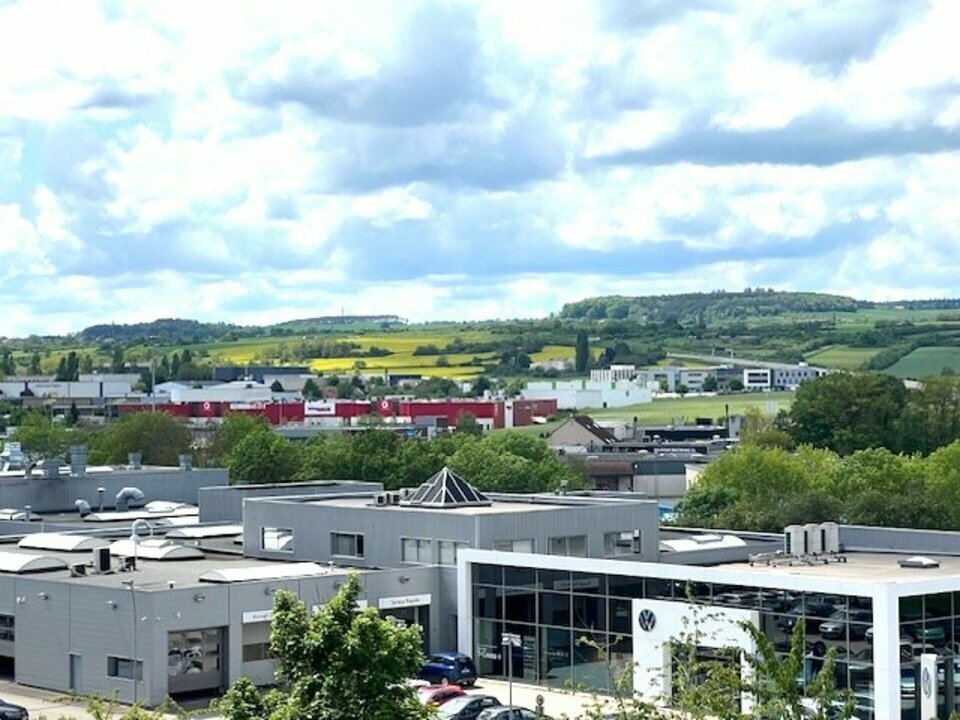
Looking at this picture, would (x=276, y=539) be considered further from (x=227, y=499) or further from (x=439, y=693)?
(x=439, y=693)

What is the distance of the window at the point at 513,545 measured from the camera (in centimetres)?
5906

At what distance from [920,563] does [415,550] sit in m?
15.4

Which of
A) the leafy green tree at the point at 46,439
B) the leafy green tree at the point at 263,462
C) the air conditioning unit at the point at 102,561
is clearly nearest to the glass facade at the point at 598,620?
the air conditioning unit at the point at 102,561

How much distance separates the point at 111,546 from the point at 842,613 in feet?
88.4

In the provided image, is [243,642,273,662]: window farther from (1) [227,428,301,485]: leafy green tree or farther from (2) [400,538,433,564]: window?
(1) [227,428,301,485]: leafy green tree

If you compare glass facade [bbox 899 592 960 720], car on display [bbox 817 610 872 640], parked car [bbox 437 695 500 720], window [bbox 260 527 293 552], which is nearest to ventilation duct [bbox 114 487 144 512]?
window [bbox 260 527 293 552]

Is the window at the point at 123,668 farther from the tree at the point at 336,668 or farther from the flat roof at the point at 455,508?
the tree at the point at 336,668

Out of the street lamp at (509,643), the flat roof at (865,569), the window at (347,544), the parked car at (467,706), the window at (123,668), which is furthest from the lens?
the window at (347,544)

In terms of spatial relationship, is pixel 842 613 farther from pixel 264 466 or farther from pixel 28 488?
pixel 264 466

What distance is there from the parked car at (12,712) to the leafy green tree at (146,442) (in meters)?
86.5

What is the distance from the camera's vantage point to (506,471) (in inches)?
4200

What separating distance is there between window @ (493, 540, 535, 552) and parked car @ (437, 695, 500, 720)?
10.2m

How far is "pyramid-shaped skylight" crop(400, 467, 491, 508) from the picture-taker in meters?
62.0

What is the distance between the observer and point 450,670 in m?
55.1
